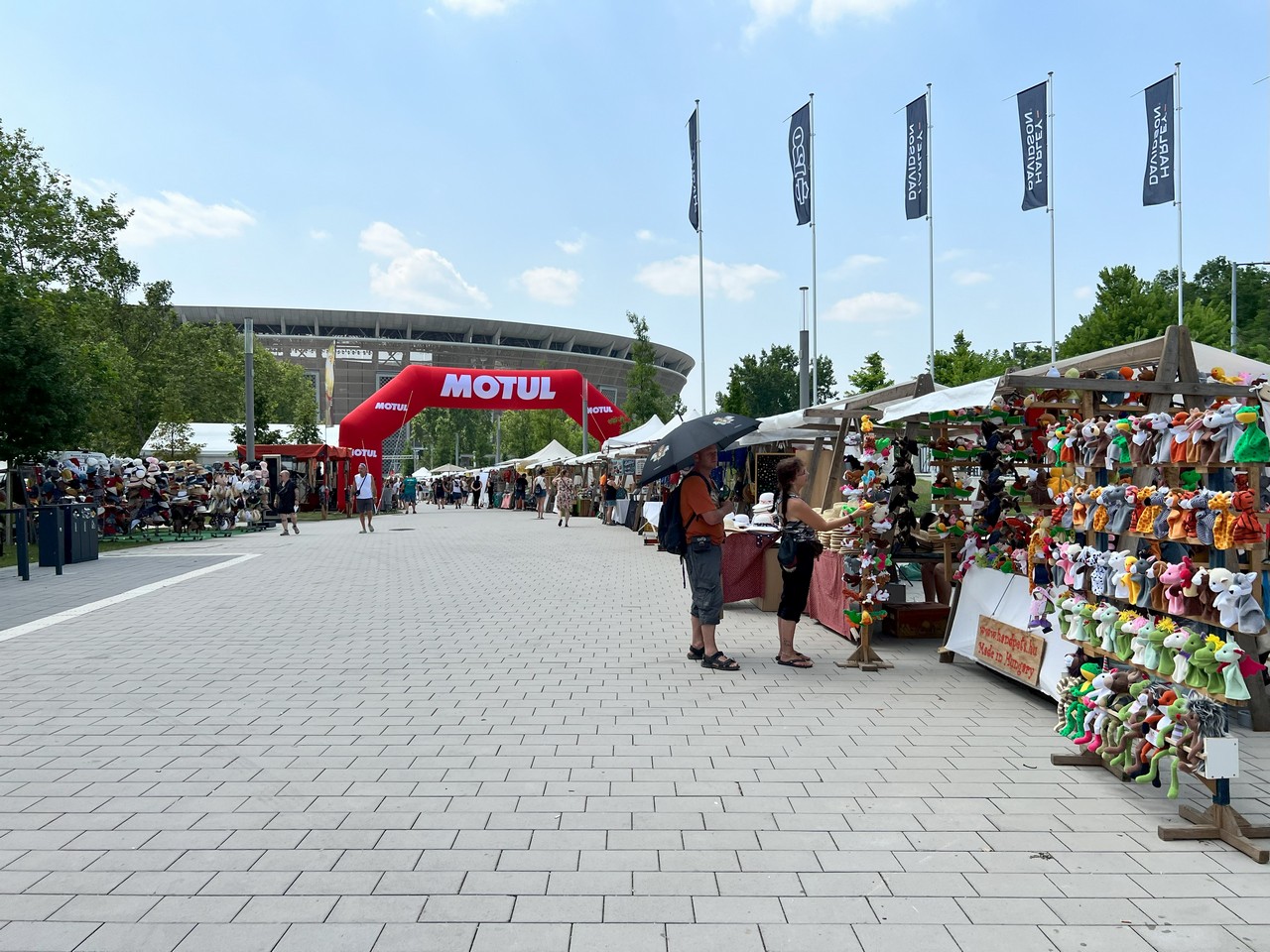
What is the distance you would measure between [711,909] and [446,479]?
52.2 m

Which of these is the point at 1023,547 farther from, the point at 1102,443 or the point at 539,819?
the point at 539,819

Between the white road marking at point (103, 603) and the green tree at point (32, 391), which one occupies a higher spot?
the green tree at point (32, 391)

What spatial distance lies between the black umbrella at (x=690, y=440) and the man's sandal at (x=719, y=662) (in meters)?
1.48

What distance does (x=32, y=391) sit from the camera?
1764 cm

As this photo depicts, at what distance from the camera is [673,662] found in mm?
7402

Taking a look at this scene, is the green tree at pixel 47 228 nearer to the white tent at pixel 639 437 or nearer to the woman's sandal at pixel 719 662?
the white tent at pixel 639 437

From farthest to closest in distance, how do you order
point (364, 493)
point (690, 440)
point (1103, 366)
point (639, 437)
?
point (639, 437) → point (364, 493) → point (690, 440) → point (1103, 366)

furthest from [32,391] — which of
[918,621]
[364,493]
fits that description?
[918,621]

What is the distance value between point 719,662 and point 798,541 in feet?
3.61

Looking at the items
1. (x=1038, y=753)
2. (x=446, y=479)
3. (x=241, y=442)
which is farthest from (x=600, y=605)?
(x=446, y=479)

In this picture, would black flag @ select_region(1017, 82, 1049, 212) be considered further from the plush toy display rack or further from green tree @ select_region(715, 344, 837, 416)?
green tree @ select_region(715, 344, 837, 416)

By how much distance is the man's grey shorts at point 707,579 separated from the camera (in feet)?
23.1

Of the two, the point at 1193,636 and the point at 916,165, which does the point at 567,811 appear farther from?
the point at 916,165

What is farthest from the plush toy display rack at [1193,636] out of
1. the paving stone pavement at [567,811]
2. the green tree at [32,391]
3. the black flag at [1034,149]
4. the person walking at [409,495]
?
the person walking at [409,495]
